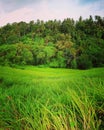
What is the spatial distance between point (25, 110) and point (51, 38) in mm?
1134

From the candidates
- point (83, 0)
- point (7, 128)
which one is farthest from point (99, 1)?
point (7, 128)

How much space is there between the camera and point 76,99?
242 centimetres

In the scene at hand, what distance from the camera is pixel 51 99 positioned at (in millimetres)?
2820

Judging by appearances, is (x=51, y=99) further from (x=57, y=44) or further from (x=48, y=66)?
(x=57, y=44)

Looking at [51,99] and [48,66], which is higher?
[48,66]

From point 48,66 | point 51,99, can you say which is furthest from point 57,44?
point 51,99

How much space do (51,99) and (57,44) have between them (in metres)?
0.82

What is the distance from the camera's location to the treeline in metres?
3.32

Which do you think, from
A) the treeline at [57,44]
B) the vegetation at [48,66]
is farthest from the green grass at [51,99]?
the treeline at [57,44]

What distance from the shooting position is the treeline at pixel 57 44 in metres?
3.32

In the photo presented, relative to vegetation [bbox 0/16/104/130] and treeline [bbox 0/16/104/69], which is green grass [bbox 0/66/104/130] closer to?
vegetation [bbox 0/16/104/130]

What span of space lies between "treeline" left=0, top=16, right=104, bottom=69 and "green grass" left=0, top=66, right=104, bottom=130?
0.11m

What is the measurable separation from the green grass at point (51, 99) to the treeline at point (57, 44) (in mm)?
115

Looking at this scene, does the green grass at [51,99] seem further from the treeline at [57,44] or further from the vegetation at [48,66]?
the treeline at [57,44]
